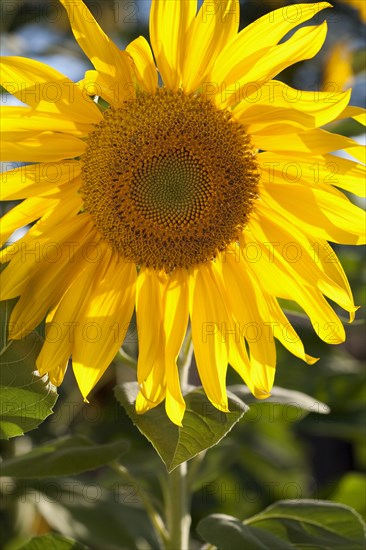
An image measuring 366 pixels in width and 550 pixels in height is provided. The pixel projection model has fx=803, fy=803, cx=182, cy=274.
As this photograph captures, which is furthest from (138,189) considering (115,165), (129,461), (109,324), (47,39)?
(47,39)

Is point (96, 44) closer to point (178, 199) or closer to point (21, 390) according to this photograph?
point (178, 199)

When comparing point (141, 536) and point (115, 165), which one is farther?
point (141, 536)

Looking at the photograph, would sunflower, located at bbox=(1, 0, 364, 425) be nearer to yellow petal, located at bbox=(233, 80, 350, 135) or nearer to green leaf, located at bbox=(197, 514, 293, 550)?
yellow petal, located at bbox=(233, 80, 350, 135)

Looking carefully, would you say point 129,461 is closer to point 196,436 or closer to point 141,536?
point 141,536

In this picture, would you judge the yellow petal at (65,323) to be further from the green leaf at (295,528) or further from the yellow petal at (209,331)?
the green leaf at (295,528)

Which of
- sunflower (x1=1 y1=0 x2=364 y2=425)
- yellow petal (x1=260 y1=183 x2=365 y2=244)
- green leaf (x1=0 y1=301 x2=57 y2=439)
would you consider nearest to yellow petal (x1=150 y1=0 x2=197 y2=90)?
sunflower (x1=1 y1=0 x2=364 y2=425)

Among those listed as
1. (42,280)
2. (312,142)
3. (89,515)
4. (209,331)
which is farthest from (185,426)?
(89,515)

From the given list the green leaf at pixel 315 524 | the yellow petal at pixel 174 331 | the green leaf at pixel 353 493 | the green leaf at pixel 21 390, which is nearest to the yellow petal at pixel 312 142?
the yellow petal at pixel 174 331
